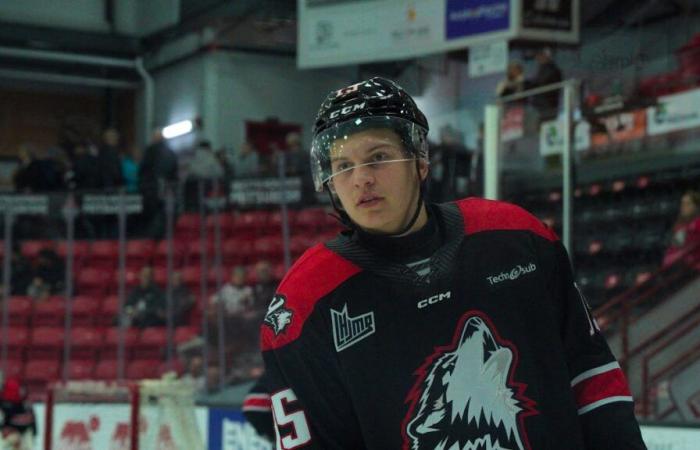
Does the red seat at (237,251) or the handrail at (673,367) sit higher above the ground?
the red seat at (237,251)

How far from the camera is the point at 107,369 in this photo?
7328 millimetres

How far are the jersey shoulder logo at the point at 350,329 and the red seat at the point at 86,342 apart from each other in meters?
6.14

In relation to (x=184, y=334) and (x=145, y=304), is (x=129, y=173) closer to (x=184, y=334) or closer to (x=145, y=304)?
Result: (x=145, y=304)

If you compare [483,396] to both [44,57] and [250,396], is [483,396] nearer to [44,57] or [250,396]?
[250,396]

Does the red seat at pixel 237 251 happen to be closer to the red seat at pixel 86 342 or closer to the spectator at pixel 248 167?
the spectator at pixel 248 167

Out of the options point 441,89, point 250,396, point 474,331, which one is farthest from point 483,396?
point 441,89

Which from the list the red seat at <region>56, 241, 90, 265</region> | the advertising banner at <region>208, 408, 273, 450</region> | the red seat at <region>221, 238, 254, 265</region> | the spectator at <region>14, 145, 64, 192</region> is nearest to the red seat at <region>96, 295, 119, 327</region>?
the red seat at <region>56, 241, 90, 265</region>

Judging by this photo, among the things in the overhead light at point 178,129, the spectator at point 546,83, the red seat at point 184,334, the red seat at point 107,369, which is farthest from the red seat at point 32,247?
the overhead light at point 178,129

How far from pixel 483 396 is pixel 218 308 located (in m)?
5.28

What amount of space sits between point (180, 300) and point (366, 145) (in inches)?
Result: 216

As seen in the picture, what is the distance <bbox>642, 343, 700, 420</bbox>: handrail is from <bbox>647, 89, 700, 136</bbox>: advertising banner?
810 mm

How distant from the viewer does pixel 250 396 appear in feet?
11.7

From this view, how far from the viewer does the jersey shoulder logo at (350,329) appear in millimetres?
1548

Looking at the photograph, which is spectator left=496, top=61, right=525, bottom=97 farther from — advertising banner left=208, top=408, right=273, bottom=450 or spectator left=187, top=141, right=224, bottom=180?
spectator left=187, top=141, right=224, bottom=180
